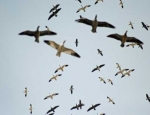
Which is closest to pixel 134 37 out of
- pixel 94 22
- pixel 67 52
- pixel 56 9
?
pixel 94 22

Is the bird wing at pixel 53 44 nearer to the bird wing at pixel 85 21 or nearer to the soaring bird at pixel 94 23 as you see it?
the bird wing at pixel 85 21

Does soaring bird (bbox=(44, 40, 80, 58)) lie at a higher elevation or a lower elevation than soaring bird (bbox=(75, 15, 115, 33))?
lower

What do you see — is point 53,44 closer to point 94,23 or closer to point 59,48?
point 59,48

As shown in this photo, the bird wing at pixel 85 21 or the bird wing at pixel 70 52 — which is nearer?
the bird wing at pixel 70 52

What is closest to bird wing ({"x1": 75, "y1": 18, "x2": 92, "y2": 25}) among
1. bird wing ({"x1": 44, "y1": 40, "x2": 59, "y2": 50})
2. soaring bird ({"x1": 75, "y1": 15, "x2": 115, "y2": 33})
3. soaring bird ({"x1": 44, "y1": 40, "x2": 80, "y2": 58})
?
soaring bird ({"x1": 75, "y1": 15, "x2": 115, "y2": 33})

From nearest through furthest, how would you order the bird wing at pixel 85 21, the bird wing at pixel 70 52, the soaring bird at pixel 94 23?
the bird wing at pixel 70 52 < the bird wing at pixel 85 21 < the soaring bird at pixel 94 23

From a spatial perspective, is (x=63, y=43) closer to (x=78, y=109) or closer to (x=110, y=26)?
(x=110, y=26)

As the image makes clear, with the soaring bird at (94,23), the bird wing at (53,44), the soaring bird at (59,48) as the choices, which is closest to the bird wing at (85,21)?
the soaring bird at (94,23)

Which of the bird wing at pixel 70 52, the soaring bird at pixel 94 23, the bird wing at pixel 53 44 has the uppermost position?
the soaring bird at pixel 94 23

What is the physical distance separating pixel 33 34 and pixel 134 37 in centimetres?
1034

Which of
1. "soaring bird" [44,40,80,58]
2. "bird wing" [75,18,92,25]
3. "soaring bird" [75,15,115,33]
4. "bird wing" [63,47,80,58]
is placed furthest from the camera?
"soaring bird" [75,15,115,33]

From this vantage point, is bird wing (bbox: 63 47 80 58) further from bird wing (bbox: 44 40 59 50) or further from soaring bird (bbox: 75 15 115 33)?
soaring bird (bbox: 75 15 115 33)

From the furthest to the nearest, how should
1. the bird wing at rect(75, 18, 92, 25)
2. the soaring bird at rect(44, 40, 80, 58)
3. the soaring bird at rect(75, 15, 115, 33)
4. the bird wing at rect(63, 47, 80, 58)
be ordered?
1. the soaring bird at rect(75, 15, 115, 33)
2. the bird wing at rect(75, 18, 92, 25)
3. the soaring bird at rect(44, 40, 80, 58)
4. the bird wing at rect(63, 47, 80, 58)

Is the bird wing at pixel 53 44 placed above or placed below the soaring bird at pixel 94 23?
below
